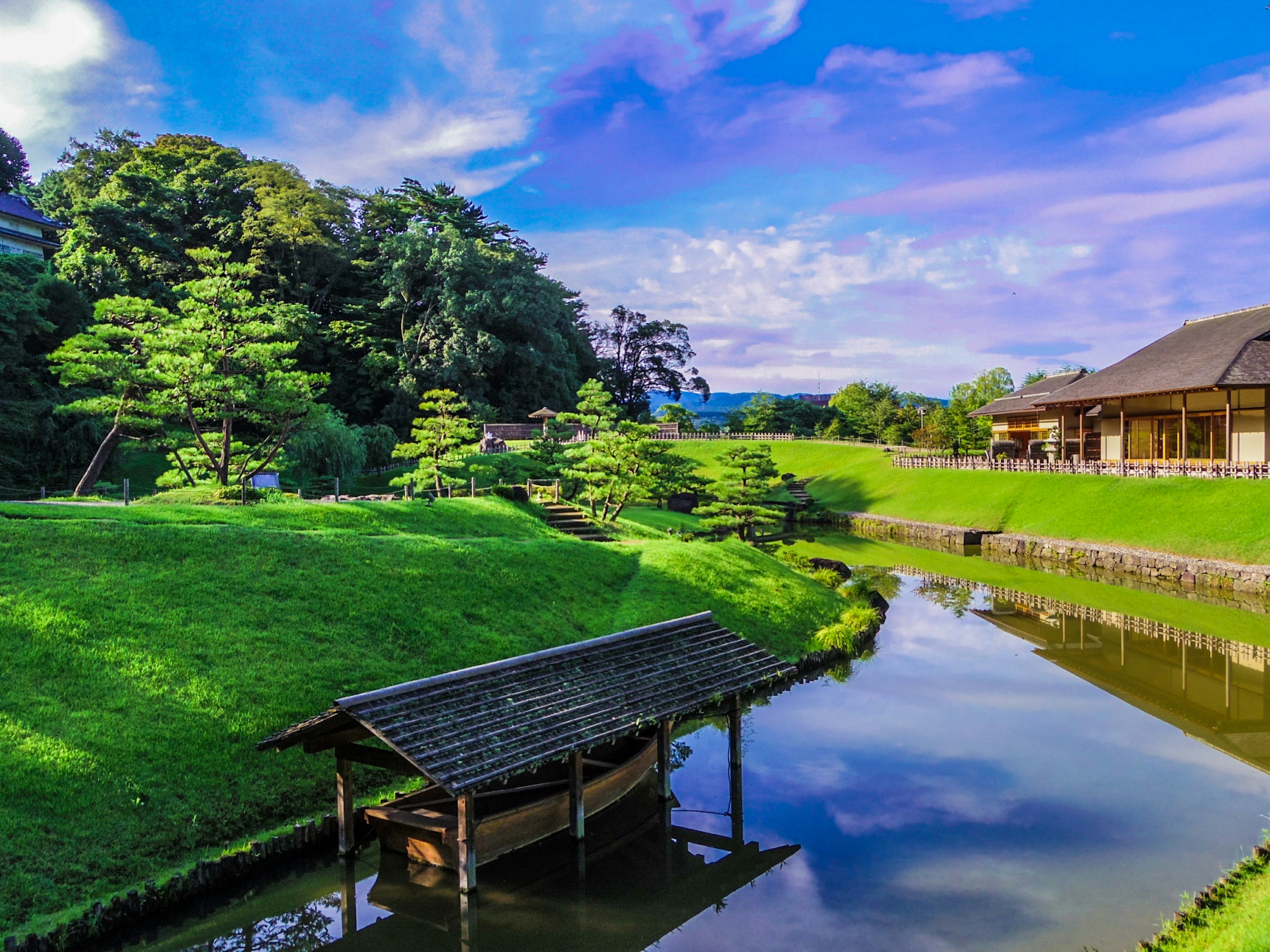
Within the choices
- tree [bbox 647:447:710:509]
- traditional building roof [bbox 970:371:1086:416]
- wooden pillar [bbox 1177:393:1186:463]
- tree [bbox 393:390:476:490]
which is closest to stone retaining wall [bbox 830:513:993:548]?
tree [bbox 647:447:710:509]

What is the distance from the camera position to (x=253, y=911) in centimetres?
840

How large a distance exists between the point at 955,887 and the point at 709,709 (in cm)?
634

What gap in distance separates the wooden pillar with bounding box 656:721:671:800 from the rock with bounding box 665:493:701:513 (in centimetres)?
2966

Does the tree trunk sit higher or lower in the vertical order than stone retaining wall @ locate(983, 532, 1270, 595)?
higher

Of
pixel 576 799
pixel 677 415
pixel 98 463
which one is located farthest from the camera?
pixel 677 415

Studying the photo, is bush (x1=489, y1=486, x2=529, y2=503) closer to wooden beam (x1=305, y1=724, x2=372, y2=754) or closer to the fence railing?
wooden beam (x1=305, y1=724, x2=372, y2=754)

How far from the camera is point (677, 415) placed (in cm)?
6544

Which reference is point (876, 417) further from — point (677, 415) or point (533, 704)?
point (533, 704)

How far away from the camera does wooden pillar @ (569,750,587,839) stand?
9.62m

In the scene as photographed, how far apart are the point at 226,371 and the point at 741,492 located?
18.9 m

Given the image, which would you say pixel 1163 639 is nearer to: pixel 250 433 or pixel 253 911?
pixel 253 911

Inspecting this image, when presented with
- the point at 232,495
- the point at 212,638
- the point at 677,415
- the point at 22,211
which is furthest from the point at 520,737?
the point at 677,415

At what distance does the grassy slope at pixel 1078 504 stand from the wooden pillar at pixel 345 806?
27464 millimetres

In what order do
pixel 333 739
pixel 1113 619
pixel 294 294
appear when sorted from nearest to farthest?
pixel 333 739 → pixel 1113 619 → pixel 294 294
